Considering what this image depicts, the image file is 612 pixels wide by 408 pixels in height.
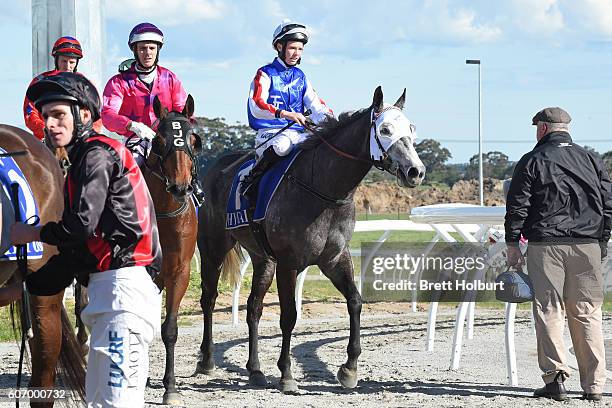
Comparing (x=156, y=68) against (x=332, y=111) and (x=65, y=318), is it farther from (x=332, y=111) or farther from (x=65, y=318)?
(x=65, y=318)

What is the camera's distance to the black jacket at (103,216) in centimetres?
383

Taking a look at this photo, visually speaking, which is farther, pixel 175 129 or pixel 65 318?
pixel 175 129

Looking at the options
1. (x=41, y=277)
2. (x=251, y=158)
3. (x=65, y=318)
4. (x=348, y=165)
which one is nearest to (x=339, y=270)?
(x=348, y=165)

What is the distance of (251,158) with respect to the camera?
8695mm

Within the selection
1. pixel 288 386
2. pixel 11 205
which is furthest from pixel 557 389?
pixel 11 205

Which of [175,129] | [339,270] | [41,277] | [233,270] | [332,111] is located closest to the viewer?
[41,277]

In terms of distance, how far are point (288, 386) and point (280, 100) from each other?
232cm

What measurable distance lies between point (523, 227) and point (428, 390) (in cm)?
136

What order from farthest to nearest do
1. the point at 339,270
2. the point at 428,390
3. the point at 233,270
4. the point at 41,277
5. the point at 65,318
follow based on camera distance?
the point at 233,270 < the point at 339,270 < the point at 428,390 < the point at 65,318 < the point at 41,277

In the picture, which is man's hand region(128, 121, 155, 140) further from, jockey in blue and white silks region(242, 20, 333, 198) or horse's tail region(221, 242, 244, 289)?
horse's tail region(221, 242, 244, 289)

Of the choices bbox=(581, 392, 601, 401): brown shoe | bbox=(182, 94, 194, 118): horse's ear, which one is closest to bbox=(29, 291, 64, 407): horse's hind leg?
bbox=(182, 94, 194, 118): horse's ear

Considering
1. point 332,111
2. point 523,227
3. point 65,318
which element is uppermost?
point 332,111

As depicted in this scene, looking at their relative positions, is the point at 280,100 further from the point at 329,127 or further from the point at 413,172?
the point at 413,172

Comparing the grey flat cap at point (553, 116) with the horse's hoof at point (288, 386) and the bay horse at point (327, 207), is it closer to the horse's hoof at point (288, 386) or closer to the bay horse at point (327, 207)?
the bay horse at point (327, 207)
